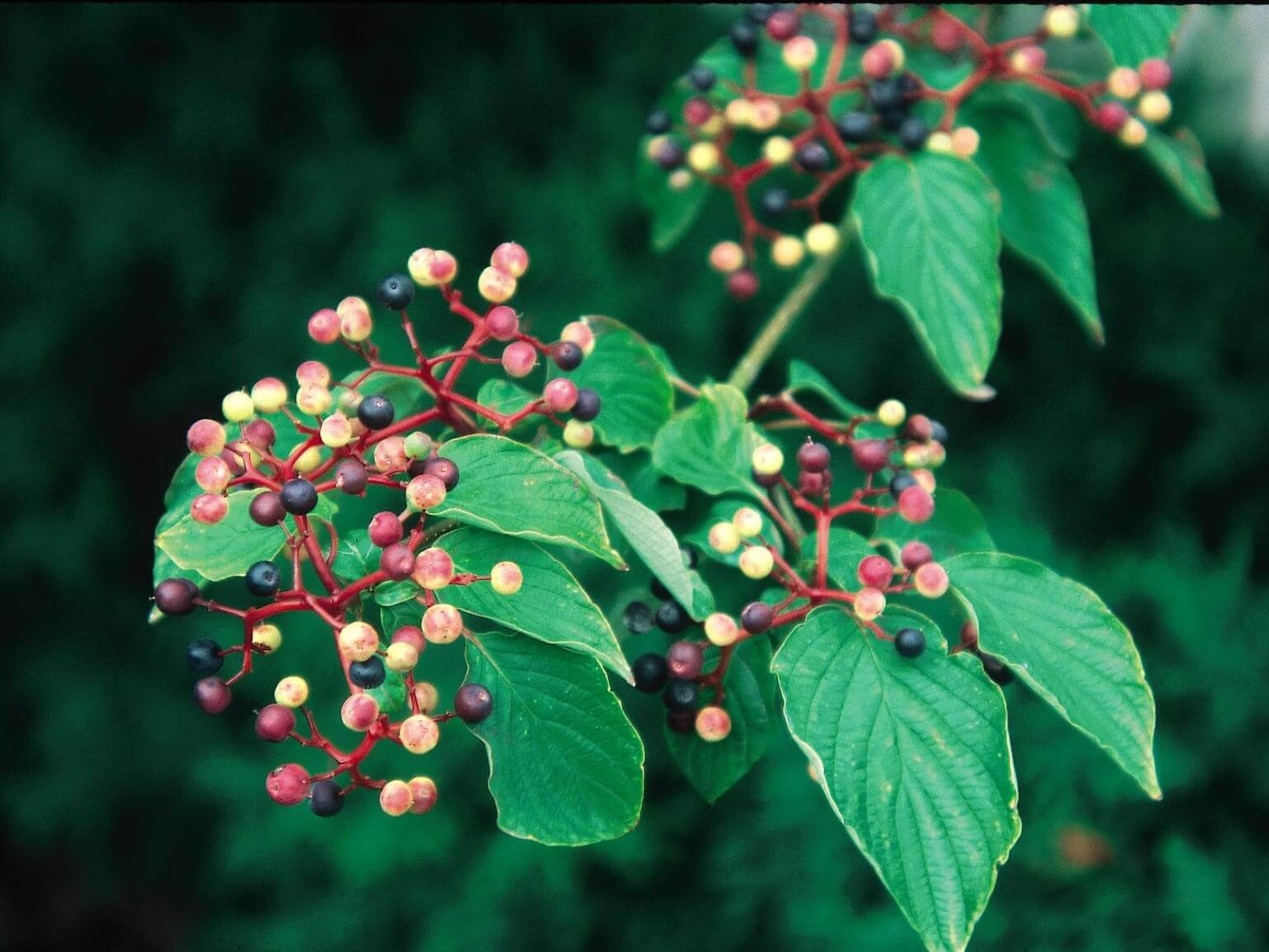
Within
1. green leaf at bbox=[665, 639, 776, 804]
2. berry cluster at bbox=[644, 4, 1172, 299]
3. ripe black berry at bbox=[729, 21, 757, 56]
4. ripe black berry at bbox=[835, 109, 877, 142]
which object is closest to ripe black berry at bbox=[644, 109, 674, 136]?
berry cluster at bbox=[644, 4, 1172, 299]

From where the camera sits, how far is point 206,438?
0.81 m

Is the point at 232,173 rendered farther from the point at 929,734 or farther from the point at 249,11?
the point at 929,734

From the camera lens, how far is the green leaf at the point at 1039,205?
131 centimetres

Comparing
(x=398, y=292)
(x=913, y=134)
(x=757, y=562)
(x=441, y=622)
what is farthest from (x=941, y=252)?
(x=441, y=622)

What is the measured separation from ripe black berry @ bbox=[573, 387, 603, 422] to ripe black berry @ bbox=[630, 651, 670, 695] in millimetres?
203

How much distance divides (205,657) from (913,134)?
865 mm

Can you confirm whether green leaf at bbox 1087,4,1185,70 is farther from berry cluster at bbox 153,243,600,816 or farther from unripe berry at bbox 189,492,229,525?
unripe berry at bbox 189,492,229,525

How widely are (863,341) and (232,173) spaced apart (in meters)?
1.16

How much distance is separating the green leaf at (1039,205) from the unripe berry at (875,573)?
0.56 m

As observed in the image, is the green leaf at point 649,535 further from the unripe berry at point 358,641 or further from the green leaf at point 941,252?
the green leaf at point 941,252

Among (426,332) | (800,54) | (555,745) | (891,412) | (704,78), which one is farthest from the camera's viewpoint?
(426,332)

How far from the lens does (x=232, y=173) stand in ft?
6.86

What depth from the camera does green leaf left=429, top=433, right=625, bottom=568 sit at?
0.80 meters

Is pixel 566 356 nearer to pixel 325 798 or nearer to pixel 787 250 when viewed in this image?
pixel 325 798
